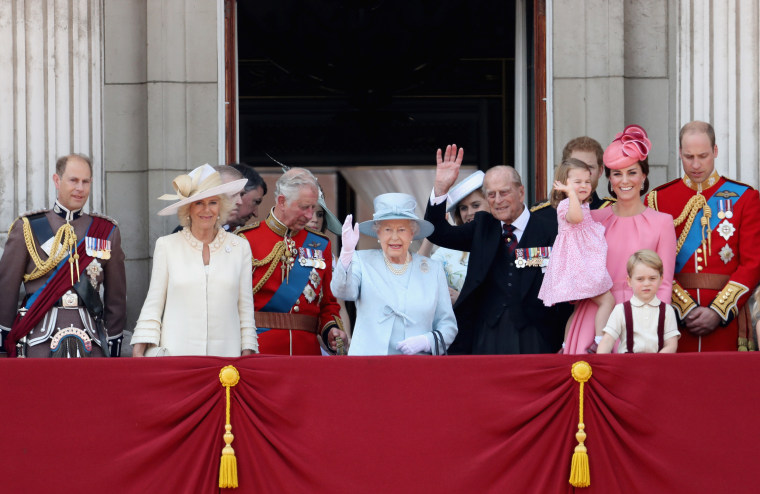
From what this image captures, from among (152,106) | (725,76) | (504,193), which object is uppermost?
(725,76)

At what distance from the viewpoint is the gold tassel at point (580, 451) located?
19.5 ft

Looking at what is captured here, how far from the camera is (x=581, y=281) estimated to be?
6.42 m

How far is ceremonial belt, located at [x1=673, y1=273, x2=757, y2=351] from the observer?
690 centimetres

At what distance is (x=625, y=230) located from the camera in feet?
21.9

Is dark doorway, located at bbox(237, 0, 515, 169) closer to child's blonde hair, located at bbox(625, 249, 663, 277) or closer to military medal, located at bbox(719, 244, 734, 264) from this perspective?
military medal, located at bbox(719, 244, 734, 264)

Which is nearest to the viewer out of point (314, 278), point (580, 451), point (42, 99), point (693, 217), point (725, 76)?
point (580, 451)

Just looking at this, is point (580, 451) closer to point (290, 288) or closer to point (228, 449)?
point (228, 449)

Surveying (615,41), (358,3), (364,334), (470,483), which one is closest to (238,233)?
(364,334)

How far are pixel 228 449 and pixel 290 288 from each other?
1442mm

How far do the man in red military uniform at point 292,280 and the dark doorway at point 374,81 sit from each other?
14.5 feet

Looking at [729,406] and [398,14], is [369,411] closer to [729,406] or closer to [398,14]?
[729,406]

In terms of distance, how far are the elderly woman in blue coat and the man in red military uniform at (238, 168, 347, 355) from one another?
64 cm

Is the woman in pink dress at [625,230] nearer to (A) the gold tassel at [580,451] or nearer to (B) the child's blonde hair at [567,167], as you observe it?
(B) the child's blonde hair at [567,167]

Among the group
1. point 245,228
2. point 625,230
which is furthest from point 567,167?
point 245,228
